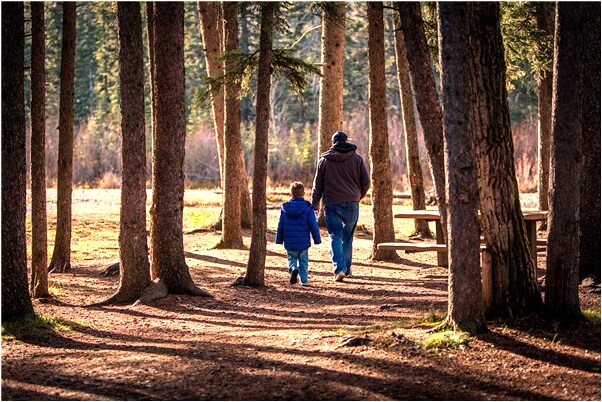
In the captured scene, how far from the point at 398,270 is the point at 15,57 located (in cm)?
770

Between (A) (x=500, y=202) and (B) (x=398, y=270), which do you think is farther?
(B) (x=398, y=270)

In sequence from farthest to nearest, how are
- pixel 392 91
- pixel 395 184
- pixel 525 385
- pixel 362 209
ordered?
1. pixel 392 91
2. pixel 395 184
3. pixel 362 209
4. pixel 525 385

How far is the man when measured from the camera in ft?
46.6

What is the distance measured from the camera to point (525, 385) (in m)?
7.73

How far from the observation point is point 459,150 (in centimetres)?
857

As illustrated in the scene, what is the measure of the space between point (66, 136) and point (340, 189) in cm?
447

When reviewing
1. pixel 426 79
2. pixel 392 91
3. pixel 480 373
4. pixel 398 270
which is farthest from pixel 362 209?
pixel 392 91

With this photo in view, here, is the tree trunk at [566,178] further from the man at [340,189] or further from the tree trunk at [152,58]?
the tree trunk at [152,58]

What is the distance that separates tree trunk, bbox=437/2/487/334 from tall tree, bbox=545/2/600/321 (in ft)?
2.91

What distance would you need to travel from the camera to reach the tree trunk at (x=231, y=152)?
1709 centimetres

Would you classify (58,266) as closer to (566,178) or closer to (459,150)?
(459,150)

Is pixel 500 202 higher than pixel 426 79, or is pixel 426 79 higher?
pixel 426 79

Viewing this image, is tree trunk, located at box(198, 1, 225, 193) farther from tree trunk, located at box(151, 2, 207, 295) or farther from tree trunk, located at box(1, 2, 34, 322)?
tree trunk, located at box(1, 2, 34, 322)

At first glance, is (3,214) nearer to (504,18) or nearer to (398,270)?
(398,270)
